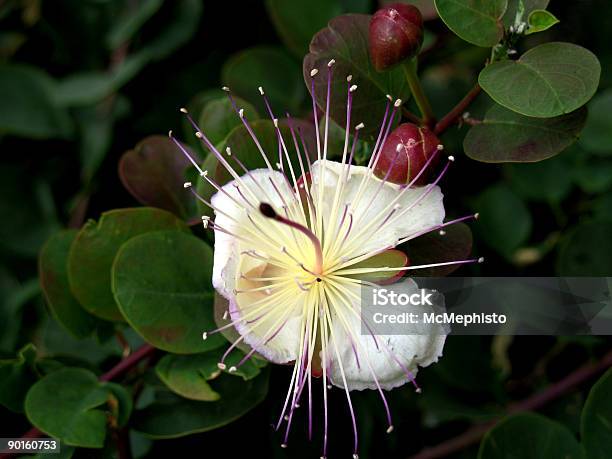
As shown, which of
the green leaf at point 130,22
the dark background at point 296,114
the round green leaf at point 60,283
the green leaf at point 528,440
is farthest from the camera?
the green leaf at point 130,22

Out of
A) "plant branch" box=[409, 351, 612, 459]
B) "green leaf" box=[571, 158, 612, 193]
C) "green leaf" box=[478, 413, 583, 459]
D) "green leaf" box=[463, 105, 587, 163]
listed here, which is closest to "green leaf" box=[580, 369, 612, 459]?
"green leaf" box=[478, 413, 583, 459]

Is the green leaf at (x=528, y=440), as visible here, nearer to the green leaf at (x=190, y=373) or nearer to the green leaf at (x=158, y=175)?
the green leaf at (x=190, y=373)

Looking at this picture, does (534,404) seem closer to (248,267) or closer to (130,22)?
(248,267)

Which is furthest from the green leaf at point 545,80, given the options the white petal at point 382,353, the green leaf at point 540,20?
the white petal at point 382,353

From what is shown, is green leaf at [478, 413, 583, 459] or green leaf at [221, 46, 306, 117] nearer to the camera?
green leaf at [478, 413, 583, 459]

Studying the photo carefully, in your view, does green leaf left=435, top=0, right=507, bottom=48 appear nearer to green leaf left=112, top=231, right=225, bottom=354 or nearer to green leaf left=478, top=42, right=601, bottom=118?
green leaf left=478, top=42, right=601, bottom=118

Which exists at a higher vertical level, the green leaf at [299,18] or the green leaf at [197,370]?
the green leaf at [299,18]
